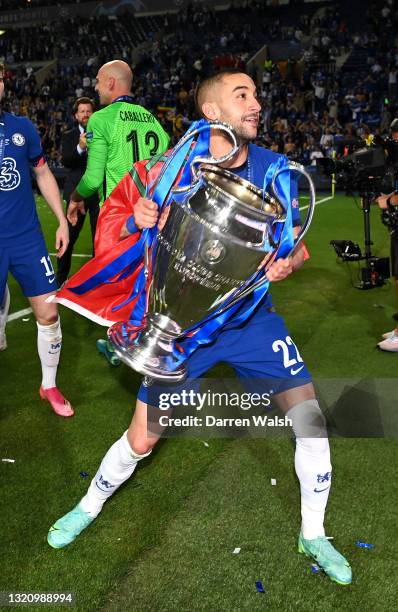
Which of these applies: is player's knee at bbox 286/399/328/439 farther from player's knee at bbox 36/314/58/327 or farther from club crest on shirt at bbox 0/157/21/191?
club crest on shirt at bbox 0/157/21/191

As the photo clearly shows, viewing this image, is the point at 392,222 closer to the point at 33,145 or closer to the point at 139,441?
the point at 33,145

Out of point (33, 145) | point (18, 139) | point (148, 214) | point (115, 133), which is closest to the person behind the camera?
point (148, 214)

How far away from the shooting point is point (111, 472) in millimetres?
2611

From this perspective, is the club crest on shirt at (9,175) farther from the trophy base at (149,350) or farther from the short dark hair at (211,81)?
the trophy base at (149,350)

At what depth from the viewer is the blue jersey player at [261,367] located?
2330 millimetres

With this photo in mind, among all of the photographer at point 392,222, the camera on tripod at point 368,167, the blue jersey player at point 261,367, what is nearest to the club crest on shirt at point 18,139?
the blue jersey player at point 261,367

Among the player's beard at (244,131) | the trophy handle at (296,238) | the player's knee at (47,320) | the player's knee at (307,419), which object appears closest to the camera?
the trophy handle at (296,238)

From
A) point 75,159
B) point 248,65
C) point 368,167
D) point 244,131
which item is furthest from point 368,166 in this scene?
point 248,65

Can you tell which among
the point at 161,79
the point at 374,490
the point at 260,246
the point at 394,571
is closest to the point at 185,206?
the point at 260,246

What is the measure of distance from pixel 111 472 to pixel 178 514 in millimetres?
509

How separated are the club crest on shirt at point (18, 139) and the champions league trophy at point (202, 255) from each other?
63.6 inches

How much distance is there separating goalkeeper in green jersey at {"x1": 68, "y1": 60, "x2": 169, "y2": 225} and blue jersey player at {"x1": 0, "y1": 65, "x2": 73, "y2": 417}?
0.52 meters

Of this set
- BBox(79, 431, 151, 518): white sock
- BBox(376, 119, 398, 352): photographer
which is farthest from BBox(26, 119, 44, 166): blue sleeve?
BBox(376, 119, 398, 352): photographer

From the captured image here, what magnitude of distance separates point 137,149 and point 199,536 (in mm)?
2681
